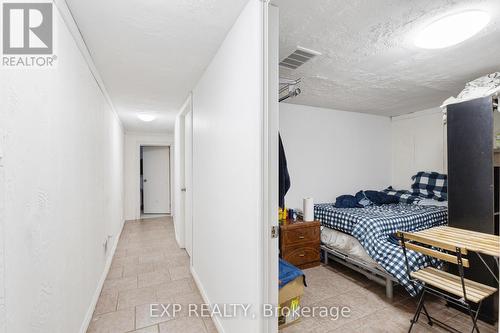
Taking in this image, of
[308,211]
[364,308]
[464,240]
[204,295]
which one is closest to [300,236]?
[308,211]

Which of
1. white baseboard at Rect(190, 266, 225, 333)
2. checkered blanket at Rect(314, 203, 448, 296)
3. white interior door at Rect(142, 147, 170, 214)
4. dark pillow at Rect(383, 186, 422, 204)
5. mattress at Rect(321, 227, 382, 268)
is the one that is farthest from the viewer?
white interior door at Rect(142, 147, 170, 214)

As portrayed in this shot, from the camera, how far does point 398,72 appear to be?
8.18ft

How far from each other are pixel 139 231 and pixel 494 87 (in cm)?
582

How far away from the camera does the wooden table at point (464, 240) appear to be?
4.68ft

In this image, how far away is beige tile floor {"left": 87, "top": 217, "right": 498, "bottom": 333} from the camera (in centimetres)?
194

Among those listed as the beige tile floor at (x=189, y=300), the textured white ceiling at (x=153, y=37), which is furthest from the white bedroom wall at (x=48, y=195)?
the beige tile floor at (x=189, y=300)

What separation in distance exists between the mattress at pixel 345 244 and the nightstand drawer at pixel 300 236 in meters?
0.24

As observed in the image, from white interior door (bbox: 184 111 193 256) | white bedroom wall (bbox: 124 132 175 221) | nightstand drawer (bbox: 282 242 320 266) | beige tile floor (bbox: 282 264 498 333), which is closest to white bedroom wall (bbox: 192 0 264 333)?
white interior door (bbox: 184 111 193 256)

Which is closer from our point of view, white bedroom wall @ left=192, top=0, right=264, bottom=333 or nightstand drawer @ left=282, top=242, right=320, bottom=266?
white bedroom wall @ left=192, top=0, right=264, bottom=333

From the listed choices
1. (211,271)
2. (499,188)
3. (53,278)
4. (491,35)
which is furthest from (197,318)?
(491,35)

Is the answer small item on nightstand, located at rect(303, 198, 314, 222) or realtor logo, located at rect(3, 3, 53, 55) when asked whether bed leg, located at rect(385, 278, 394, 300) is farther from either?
realtor logo, located at rect(3, 3, 53, 55)

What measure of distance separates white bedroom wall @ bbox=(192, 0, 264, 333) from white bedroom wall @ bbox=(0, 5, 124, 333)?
1.01 meters

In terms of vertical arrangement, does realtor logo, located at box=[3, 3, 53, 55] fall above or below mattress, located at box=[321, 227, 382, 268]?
above

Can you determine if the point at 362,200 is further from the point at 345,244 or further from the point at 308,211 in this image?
the point at 308,211
